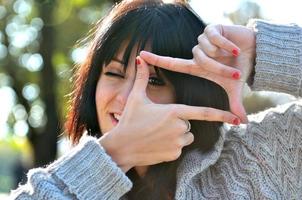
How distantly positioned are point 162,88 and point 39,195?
0.46 m

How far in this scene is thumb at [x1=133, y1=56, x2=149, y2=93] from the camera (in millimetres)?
1655

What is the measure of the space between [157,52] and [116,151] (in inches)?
13.5

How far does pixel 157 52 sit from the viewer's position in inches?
71.9

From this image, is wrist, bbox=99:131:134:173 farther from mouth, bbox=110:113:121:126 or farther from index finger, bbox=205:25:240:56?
index finger, bbox=205:25:240:56

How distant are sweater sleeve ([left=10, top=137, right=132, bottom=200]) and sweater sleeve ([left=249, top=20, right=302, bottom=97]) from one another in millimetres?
532

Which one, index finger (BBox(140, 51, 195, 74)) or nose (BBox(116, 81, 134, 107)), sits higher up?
index finger (BBox(140, 51, 195, 74))

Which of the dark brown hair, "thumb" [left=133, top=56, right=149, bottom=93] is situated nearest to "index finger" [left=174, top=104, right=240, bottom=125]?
"thumb" [left=133, top=56, right=149, bottom=93]

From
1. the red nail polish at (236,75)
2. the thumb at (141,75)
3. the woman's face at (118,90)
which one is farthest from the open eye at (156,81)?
the red nail polish at (236,75)

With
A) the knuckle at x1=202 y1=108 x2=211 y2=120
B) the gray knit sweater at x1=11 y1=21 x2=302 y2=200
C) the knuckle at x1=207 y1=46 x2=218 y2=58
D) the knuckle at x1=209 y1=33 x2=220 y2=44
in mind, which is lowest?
the gray knit sweater at x1=11 y1=21 x2=302 y2=200

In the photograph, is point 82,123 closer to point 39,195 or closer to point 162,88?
point 162,88

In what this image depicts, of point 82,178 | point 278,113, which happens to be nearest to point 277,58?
point 278,113

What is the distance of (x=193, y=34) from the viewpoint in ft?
6.17

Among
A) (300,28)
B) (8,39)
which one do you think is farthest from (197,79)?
(8,39)

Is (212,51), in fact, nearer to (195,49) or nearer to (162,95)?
(195,49)
